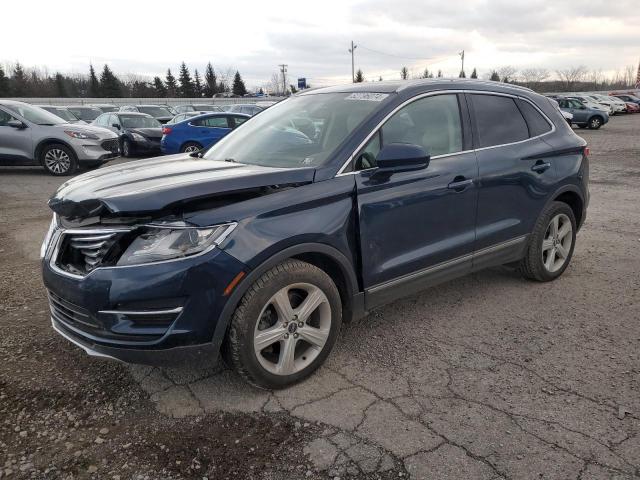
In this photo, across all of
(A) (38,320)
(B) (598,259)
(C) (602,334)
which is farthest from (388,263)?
(B) (598,259)

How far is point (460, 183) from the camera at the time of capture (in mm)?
3592

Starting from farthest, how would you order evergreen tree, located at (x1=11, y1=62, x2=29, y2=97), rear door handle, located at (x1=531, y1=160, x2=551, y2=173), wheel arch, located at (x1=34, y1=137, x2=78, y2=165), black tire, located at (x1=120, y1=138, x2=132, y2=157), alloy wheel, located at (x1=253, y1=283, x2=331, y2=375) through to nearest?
evergreen tree, located at (x1=11, y1=62, x2=29, y2=97), black tire, located at (x1=120, y1=138, x2=132, y2=157), wheel arch, located at (x1=34, y1=137, x2=78, y2=165), rear door handle, located at (x1=531, y1=160, x2=551, y2=173), alloy wheel, located at (x1=253, y1=283, x2=331, y2=375)

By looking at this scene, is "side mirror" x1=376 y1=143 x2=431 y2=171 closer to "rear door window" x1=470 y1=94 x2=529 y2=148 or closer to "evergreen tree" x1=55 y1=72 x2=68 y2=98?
"rear door window" x1=470 y1=94 x2=529 y2=148

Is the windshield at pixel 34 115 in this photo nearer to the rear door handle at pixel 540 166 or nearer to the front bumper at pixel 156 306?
the front bumper at pixel 156 306

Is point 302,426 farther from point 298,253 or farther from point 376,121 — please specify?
point 376,121

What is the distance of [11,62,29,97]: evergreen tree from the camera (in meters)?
59.1

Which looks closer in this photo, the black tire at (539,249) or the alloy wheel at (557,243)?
the black tire at (539,249)

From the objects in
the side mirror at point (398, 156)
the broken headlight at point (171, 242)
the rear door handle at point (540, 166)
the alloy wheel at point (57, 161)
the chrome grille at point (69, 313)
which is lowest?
the chrome grille at point (69, 313)

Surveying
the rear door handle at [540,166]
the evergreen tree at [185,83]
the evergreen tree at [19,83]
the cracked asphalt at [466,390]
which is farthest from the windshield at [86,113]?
the evergreen tree at [185,83]

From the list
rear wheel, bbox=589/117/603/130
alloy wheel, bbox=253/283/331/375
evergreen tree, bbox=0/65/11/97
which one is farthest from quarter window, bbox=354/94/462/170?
evergreen tree, bbox=0/65/11/97

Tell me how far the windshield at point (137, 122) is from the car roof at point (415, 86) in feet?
42.7

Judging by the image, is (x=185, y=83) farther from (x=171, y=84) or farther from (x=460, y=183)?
(x=460, y=183)

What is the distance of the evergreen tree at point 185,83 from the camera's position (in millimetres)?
76625

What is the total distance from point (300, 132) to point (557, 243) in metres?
2.68
